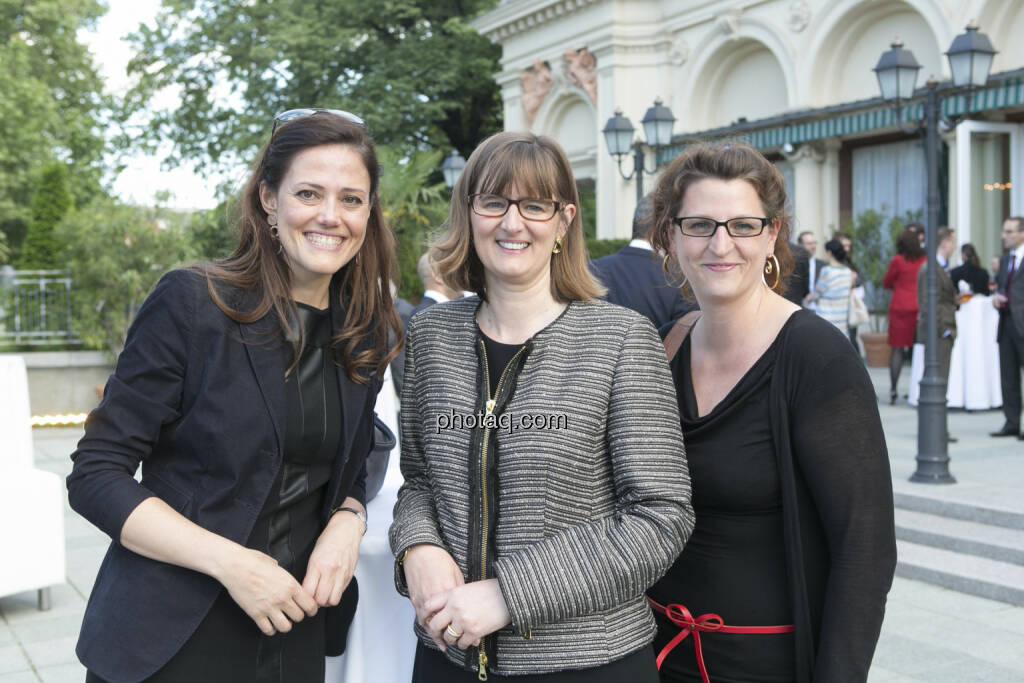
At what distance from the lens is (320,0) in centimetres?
2700

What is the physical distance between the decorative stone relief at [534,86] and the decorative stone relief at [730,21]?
18.9 feet

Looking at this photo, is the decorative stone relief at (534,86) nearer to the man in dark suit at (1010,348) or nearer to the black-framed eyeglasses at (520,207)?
the man in dark suit at (1010,348)

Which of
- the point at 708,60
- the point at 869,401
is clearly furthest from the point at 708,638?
the point at 708,60

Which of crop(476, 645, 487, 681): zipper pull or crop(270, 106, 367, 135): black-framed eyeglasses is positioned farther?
crop(270, 106, 367, 135): black-framed eyeglasses

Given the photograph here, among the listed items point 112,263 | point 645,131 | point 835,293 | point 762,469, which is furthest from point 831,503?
point 112,263

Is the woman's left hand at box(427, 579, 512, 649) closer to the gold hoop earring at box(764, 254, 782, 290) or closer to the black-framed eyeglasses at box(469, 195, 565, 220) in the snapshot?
the black-framed eyeglasses at box(469, 195, 565, 220)

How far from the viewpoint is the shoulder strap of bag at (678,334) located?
2478 mm

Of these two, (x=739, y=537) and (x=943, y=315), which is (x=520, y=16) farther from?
(x=739, y=537)

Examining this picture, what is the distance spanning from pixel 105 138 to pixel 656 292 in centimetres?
3146

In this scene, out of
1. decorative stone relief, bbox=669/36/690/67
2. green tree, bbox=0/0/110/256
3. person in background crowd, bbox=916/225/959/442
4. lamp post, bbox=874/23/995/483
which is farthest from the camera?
green tree, bbox=0/0/110/256

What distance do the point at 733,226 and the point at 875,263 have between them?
15328mm

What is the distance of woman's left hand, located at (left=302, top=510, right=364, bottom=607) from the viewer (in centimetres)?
220

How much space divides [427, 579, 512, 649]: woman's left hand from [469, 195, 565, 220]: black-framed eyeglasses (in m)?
0.81

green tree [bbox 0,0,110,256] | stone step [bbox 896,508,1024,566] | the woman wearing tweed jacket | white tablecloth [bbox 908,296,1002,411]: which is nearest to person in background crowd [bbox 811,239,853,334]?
white tablecloth [bbox 908,296,1002,411]
